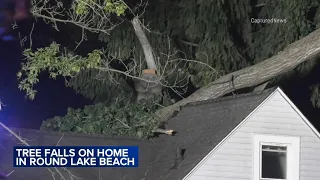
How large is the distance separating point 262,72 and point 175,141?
242 centimetres

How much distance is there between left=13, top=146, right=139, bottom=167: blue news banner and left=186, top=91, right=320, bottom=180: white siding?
2.40 meters

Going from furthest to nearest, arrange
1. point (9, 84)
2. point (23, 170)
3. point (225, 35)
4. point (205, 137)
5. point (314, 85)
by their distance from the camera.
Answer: point (9, 84) < point (314, 85) < point (225, 35) < point (23, 170) < point (205, 137)

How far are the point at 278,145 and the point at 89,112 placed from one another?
544 centimetres

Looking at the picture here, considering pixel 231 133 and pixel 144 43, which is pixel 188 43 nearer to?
pixel 144 43

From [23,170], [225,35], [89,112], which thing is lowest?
[23,170]

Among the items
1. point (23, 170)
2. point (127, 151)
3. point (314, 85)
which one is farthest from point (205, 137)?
point (314, 85)

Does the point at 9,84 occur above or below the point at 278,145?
above

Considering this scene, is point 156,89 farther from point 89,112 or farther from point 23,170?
point 23,170

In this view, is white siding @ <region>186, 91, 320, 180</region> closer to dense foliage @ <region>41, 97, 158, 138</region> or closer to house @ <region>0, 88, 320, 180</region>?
house @ <region>0, 88, 320, 180</region>

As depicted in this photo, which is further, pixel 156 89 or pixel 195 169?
pixel 156 89

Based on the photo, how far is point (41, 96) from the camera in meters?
22.8

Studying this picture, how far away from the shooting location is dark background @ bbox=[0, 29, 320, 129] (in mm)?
19359

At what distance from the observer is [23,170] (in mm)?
12719

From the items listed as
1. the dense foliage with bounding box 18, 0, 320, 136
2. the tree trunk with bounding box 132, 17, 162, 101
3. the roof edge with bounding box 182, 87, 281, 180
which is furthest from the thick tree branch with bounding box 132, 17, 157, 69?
the roof edge with bounding box 182, 87, 281, 180
